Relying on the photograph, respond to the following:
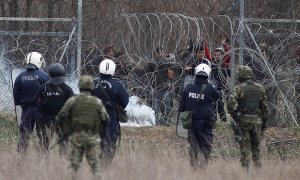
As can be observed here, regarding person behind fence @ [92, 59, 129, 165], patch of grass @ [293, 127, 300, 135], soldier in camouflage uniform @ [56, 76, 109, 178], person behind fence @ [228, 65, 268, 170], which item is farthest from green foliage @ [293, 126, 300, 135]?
soldier in camouflage uniform @ [56, 76, 109, 178]

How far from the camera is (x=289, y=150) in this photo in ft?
49.1

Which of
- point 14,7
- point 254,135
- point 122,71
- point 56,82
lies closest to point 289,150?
point 254,135

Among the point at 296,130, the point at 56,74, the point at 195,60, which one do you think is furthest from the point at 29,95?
the point at 296,130

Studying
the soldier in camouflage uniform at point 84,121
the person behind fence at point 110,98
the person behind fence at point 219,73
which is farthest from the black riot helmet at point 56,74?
the person behind fence at point 219,73

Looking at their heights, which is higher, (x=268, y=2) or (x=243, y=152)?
(x=268, y=2)

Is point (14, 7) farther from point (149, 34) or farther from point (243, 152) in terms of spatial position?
point (243, 152)

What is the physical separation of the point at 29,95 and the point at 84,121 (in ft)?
6.86

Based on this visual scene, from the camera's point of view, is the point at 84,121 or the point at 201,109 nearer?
the point at 84,121

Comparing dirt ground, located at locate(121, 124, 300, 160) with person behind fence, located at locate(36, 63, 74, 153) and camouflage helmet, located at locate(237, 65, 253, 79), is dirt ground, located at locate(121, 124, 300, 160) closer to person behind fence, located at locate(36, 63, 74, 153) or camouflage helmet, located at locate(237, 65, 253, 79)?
camouflage helmet, located at locate(237, 65, 253, 79)

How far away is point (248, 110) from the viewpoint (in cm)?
1299

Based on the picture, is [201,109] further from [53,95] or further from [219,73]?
[219,73]

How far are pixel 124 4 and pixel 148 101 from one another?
2.39m

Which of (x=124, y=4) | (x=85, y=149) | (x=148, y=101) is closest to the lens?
(x=85, y=149)

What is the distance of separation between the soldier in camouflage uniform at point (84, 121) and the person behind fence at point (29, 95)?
69.6 inches
